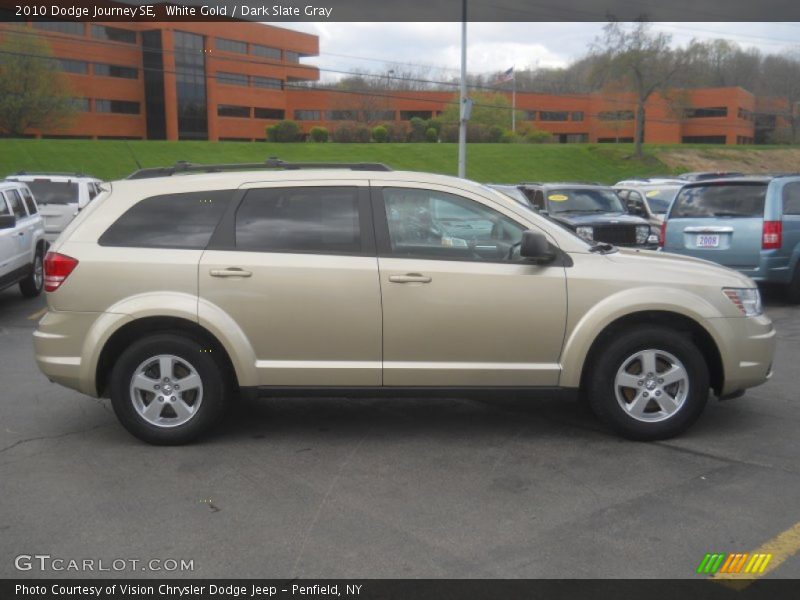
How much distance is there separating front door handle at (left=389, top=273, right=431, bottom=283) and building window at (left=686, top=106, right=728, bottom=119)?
3367 inches

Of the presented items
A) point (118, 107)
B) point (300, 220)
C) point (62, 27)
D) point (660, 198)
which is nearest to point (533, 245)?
point (300, 220)

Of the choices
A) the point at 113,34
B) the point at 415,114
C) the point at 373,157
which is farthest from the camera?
the point at 415,114

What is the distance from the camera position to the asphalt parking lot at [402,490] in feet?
12.2

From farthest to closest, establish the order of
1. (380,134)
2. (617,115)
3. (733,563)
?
(617,115) < (380,134) < (733,563)

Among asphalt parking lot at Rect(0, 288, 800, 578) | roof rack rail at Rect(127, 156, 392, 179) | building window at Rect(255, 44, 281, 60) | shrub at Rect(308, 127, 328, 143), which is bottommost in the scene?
asphalt parking lot at Rect(0, 288, 800, 578)

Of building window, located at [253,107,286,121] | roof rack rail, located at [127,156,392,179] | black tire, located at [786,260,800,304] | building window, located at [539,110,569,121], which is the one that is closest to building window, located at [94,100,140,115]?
building window, located at [253,107,286,121]

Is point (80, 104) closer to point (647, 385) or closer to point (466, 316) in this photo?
point (466, 316)

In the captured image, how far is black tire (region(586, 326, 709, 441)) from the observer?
17.2ft

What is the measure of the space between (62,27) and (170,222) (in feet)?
202

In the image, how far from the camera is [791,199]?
1062cm

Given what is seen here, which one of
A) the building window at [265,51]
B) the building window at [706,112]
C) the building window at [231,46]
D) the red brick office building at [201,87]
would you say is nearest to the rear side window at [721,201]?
the red brick office building at [201,87]

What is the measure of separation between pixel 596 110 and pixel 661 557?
88368 millimetres

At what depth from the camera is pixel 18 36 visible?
51.2 metres

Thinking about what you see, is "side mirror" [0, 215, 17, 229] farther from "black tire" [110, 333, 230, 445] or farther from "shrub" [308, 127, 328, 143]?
"shrub" [308, 127, 328, 143]
